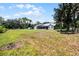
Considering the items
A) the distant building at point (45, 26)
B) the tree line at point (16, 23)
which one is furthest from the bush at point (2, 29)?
the distant building at point (45, 26)

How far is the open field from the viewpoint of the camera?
278cm

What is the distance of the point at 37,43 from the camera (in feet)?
9.25

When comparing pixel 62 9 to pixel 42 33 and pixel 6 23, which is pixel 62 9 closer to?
pixel 42 33

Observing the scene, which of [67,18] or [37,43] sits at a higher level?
[67,18]

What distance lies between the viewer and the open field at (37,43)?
2779 mm

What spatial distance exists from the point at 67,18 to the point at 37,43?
1.35ft

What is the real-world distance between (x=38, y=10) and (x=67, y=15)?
309 mm

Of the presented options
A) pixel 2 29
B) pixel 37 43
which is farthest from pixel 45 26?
pixel 2 29

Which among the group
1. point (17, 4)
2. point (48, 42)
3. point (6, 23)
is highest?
point (17, 4)

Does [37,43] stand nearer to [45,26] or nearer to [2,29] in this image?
[45,26]

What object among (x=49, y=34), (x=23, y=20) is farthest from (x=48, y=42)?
(x=23, y=20)

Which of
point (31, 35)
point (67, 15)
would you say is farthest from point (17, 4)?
point (67, 15)

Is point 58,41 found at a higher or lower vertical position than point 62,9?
lower

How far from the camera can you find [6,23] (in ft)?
9.29
